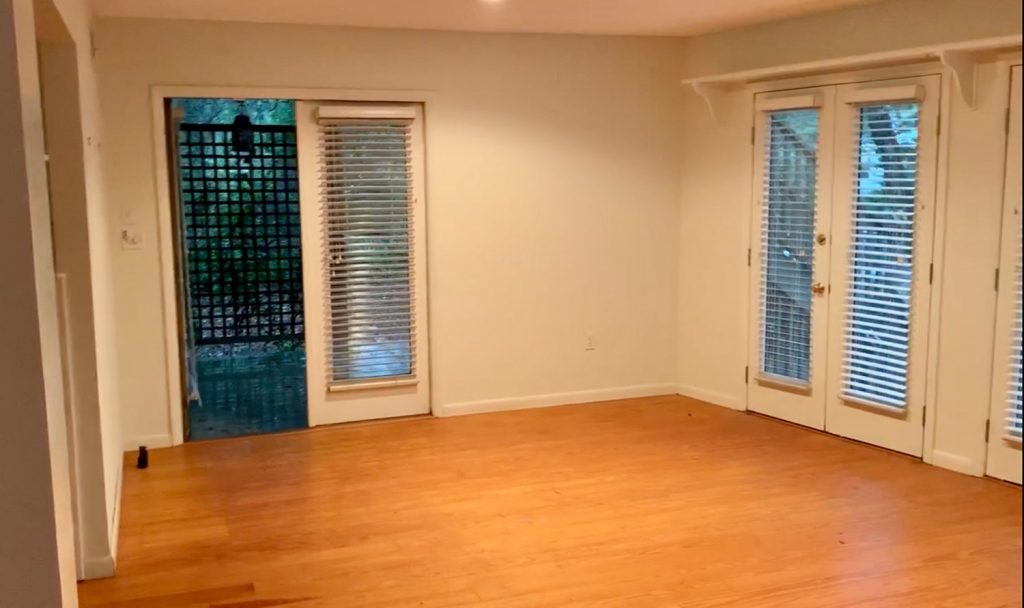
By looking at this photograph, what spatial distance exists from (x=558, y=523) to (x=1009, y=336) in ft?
7.52

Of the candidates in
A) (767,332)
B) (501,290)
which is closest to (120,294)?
(501,290)

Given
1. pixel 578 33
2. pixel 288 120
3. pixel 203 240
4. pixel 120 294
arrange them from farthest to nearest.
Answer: pixel 288 120 → pixel 203 240 → pixel 578 33 → pixel 120 294

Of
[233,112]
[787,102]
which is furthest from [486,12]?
[233,112]

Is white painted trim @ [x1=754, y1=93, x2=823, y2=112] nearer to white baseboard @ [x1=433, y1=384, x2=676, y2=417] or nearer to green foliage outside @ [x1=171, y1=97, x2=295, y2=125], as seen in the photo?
white baseboard @ [x1=433, y1=384, x2=676, y2=417]

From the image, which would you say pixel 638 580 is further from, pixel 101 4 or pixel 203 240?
pixel 203 240

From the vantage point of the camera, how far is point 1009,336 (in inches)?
167

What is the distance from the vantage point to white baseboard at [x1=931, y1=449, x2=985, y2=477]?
4426 mm

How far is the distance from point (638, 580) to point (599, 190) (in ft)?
10.2

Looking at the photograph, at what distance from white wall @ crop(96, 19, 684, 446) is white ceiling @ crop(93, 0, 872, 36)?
192 mm

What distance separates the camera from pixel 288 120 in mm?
8570

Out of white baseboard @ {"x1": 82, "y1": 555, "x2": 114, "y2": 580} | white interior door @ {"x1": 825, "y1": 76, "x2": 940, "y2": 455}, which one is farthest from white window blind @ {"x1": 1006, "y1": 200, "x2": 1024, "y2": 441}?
white baseboard @ {"x1": 82, "y1": 555, "x2": 114, "y2": 580}

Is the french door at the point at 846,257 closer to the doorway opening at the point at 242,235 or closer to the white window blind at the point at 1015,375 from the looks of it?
the white window blind at the point at 1015,375

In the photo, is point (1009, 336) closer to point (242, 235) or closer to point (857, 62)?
point (857, 62)

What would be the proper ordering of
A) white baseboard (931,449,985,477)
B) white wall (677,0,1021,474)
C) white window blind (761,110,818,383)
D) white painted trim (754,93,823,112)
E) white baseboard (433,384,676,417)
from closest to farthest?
white wall (677,0,1021,474) → white baseboard (931,449,985,477) → white painted trim (754,93,823,112) → white window blind (761,110,818,383) → white baseboard (433,384,676,417)
